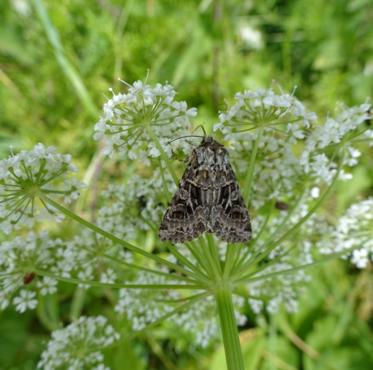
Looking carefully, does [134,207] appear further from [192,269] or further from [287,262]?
[287,262]

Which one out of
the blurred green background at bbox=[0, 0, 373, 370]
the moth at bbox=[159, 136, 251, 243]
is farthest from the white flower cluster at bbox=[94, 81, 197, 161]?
the blurred green background at bbox=[0, 0, 373, 370]

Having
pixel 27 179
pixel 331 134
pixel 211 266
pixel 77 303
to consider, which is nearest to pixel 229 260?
pixel 211 266

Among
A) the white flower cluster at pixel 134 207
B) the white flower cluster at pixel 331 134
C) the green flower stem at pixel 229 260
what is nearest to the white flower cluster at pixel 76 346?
the white flower cluster at pixel 134 207

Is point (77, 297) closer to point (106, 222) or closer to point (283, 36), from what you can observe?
point (106, 222)

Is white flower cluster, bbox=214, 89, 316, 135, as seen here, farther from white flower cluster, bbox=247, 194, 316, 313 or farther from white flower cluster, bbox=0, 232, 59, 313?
white flower cluster, bbox=0, 232, 59, 313

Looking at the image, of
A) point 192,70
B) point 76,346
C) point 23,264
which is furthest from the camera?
point 192,70

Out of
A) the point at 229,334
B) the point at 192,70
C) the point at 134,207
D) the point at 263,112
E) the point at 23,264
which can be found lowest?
the point at 229,334
